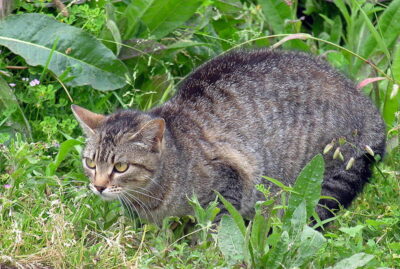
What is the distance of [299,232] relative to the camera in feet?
13.6

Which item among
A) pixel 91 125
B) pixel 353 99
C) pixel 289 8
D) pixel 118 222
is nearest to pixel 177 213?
pixel 118 222

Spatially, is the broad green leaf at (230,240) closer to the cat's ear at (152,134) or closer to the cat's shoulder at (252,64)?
the cat's ear at (152,134)

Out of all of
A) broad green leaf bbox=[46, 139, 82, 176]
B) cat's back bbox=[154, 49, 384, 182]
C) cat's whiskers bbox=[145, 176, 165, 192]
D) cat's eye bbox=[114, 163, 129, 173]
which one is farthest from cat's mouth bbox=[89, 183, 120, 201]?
cat's back bbox=[154, 49, 384, 182]

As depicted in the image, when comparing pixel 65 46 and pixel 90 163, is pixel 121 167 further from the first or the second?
pixel 65 46

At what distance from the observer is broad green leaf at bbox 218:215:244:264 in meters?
4.15

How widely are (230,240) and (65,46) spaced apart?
252cm

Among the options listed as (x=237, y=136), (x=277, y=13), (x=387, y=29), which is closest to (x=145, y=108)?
(x=237, y=136)

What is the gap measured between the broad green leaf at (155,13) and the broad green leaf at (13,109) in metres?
1.07

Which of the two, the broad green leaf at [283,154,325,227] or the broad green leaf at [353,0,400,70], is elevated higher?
the broad green leaf at [283,154,325,227]

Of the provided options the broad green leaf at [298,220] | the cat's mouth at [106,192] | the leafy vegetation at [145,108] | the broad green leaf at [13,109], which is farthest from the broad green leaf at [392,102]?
the broad green leaf at [13,109]

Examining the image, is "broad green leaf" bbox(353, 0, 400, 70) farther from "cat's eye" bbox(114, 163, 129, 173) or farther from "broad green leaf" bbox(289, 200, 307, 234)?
"broad green leaf" bbox(289, 200, 307, 234)

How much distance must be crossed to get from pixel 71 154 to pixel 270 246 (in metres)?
1.87

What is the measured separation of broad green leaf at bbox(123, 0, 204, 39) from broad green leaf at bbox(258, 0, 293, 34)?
27.9 inches

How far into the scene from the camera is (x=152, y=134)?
16.3 feet
